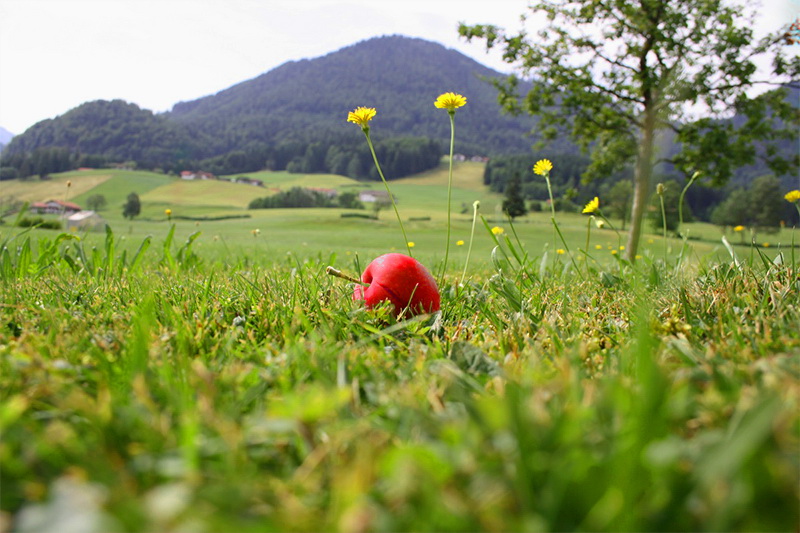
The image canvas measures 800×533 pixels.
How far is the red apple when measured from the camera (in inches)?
73.6

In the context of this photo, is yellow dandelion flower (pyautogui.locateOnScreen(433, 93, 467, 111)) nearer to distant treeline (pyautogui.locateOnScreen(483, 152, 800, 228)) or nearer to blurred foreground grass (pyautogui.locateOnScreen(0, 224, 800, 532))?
blurred foreground grass (pyautogui.locateOnScreen(0, 224, 800, 532))

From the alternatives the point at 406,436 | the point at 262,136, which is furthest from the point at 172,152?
the point at 406,436

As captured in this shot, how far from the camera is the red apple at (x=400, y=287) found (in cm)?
187

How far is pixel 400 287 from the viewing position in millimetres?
1871

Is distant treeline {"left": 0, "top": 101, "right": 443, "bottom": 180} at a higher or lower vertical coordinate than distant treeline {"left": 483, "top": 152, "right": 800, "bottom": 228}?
higher

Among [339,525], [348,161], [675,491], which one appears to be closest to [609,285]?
[675,491]

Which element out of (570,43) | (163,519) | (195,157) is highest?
(195,157)

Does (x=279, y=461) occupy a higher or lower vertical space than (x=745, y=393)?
lower

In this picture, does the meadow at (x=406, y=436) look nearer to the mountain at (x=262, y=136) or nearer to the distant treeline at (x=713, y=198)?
the distant treeline at (x=713, y=198)

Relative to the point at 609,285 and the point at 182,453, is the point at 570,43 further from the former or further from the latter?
the point at 182,453

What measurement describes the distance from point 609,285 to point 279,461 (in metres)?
2.17

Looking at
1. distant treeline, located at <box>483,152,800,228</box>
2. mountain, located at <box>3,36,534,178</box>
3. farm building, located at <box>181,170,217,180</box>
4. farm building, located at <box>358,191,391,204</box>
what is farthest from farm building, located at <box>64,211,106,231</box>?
farm building, located at <box>181,170,217,180</box>

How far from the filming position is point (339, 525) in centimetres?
53

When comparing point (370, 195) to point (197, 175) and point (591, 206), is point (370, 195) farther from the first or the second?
point (591, 206)
